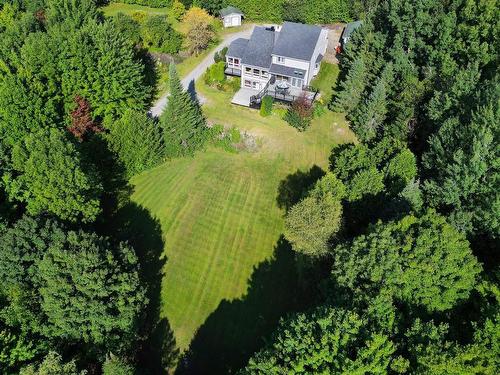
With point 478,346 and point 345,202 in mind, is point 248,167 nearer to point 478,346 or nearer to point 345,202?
point 345,202

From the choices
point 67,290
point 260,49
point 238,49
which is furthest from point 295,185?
point 67,290

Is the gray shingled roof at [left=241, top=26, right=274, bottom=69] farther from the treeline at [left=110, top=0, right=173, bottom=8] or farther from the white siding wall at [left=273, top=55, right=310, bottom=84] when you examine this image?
the treeline at [left=110, top=0, right=173, bottom=8]

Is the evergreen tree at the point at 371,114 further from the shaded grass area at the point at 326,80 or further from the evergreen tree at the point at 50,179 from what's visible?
the evergreen tree at the point at 50,179

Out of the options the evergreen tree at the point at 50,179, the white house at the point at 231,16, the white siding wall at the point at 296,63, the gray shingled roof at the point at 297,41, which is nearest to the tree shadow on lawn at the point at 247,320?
the evergreen tree at the point at 50,179

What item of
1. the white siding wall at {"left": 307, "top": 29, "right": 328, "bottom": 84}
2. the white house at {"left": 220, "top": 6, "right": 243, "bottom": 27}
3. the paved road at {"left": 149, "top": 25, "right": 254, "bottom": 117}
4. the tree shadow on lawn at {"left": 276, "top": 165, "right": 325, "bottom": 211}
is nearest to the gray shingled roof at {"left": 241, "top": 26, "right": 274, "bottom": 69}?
the white siding wall at {"left": 307, "top": 29, "right": 328, "bottom": 84}

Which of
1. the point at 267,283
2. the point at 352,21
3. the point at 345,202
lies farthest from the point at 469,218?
the point at 352,21

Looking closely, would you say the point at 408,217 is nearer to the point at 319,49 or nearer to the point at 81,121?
the point at 81,121
